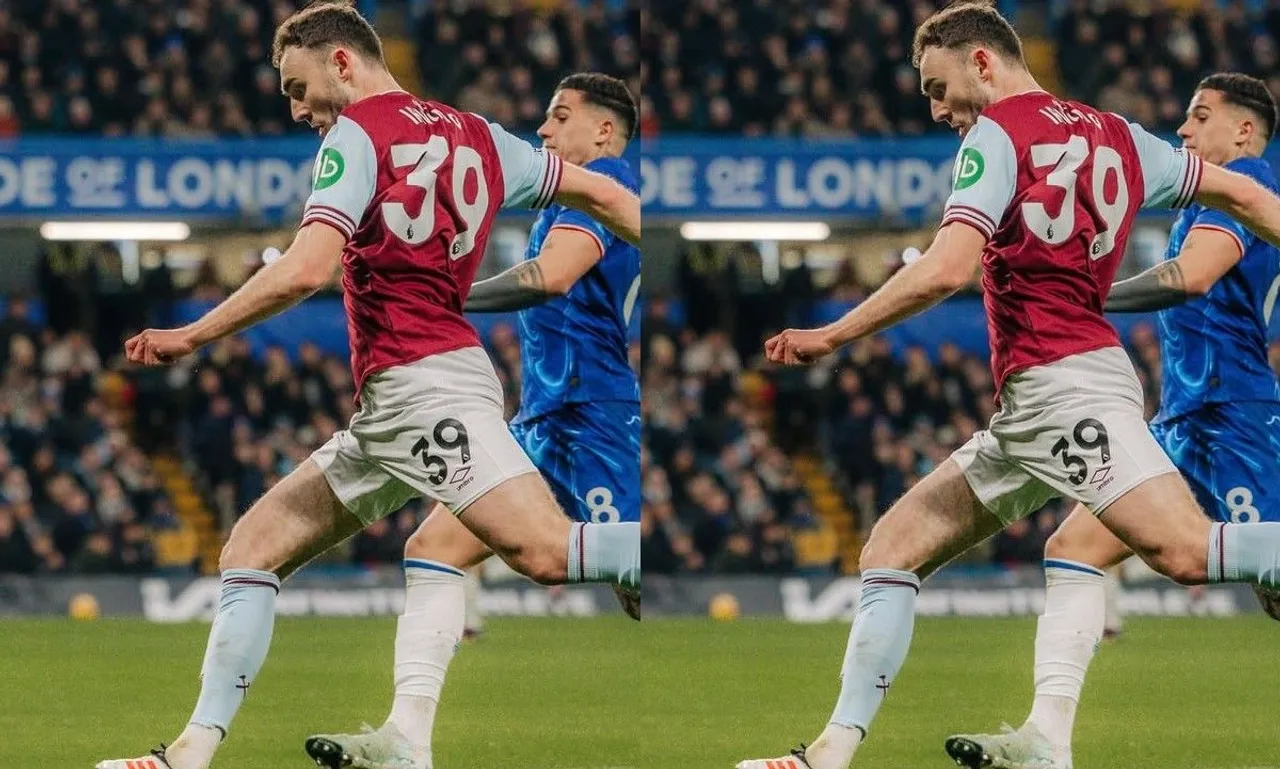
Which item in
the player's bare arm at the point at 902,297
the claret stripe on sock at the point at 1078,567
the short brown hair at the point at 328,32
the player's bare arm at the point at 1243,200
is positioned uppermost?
the short brown hair at the point at 328,32

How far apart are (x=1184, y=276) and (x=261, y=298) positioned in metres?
3.22

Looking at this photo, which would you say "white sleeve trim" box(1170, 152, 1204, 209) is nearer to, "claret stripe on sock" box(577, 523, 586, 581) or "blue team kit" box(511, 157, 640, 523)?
"claret stripe on sock" box(577, 523, 586, 581)

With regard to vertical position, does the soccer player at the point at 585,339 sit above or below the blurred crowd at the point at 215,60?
below

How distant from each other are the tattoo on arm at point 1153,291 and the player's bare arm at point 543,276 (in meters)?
1.74

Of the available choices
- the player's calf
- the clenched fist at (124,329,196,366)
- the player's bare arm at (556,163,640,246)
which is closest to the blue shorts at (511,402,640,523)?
the player's bare arm at (556,163,640,246)

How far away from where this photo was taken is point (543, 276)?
21.4ft

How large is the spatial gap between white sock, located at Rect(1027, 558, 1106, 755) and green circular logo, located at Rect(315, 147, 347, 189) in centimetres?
231

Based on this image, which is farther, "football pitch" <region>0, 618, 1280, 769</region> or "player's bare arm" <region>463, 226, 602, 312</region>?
"football pitch" <region>0, 618, 1280, 769</region>

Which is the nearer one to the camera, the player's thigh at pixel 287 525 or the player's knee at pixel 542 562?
the player's knee at pixel 542 562

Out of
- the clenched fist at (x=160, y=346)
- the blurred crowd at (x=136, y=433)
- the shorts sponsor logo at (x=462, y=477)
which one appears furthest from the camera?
the blurred crowd at (x=136, y=433)

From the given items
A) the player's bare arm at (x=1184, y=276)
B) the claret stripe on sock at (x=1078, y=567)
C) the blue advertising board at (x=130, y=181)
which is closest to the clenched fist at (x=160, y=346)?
the claret stripe on sock at (x=1078, y=567)

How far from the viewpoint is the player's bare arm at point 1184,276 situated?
627 cm

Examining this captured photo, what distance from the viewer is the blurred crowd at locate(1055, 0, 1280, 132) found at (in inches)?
794

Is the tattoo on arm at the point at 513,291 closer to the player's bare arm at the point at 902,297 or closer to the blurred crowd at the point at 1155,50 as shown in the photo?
the player's bare arm at the point at 902,297
